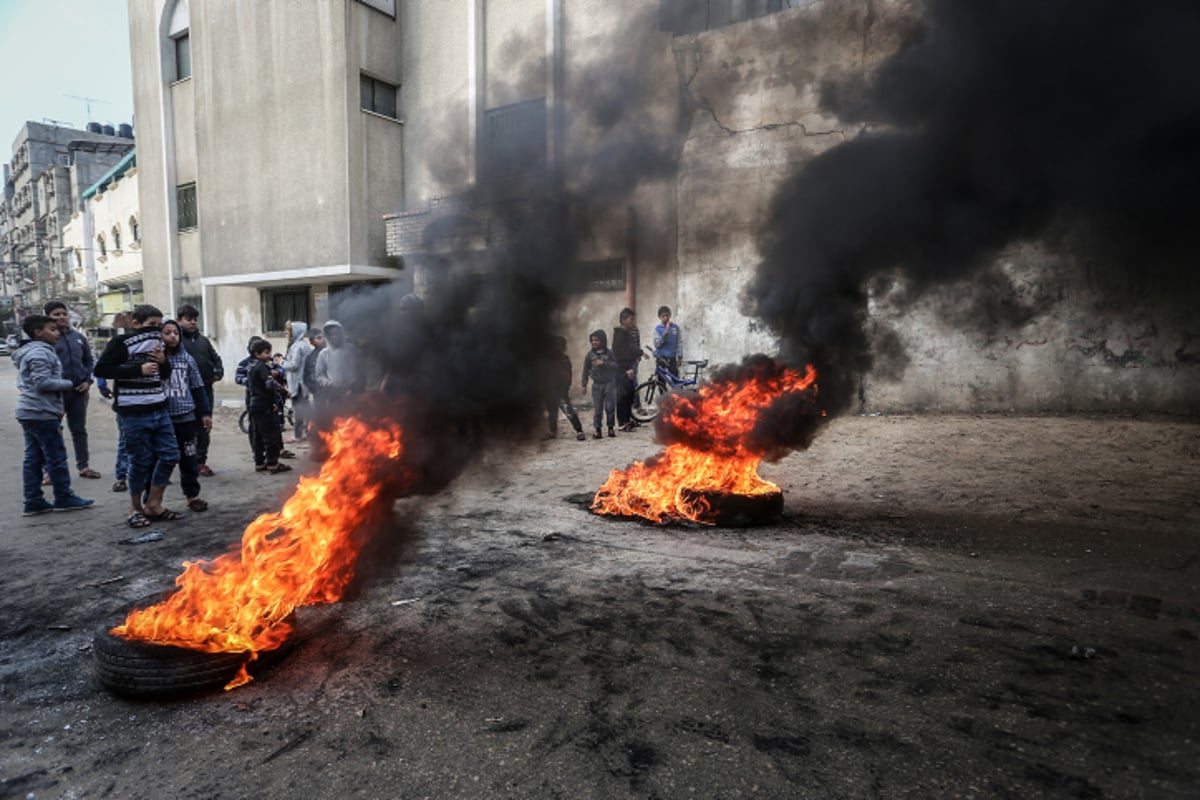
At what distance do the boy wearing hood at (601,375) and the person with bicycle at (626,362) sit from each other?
0.24 m

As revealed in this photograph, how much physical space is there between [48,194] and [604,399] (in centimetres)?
6512

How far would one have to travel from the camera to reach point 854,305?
611cm

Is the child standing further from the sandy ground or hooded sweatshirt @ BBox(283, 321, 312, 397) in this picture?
hooded sweatshirt @ BBox(283, 321, 312, 397)

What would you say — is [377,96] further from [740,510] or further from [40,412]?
[740,510]

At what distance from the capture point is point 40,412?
6277 mm

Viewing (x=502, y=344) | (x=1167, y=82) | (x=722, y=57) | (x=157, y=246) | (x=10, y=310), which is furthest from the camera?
(x=10, y=310)

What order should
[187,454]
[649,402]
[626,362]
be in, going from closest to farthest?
1. [187,454]
2. [626,362]
3. [649,402]

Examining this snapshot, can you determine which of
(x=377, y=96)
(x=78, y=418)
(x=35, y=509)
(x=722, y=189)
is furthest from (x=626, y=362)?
(x=377, y=96)

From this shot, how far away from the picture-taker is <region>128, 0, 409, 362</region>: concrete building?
15.5 meters

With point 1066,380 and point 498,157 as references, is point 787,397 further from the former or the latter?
point 1066,380

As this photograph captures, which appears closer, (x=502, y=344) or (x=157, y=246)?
(x=502, y=344)

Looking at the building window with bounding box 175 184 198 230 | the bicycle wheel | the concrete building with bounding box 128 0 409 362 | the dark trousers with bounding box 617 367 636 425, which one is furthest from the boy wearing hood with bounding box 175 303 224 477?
the building window with bounding box 175 184 198 230

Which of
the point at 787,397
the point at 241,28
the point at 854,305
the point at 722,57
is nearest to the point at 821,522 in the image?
the point at 787,397

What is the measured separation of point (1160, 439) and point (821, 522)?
5.53 meters
